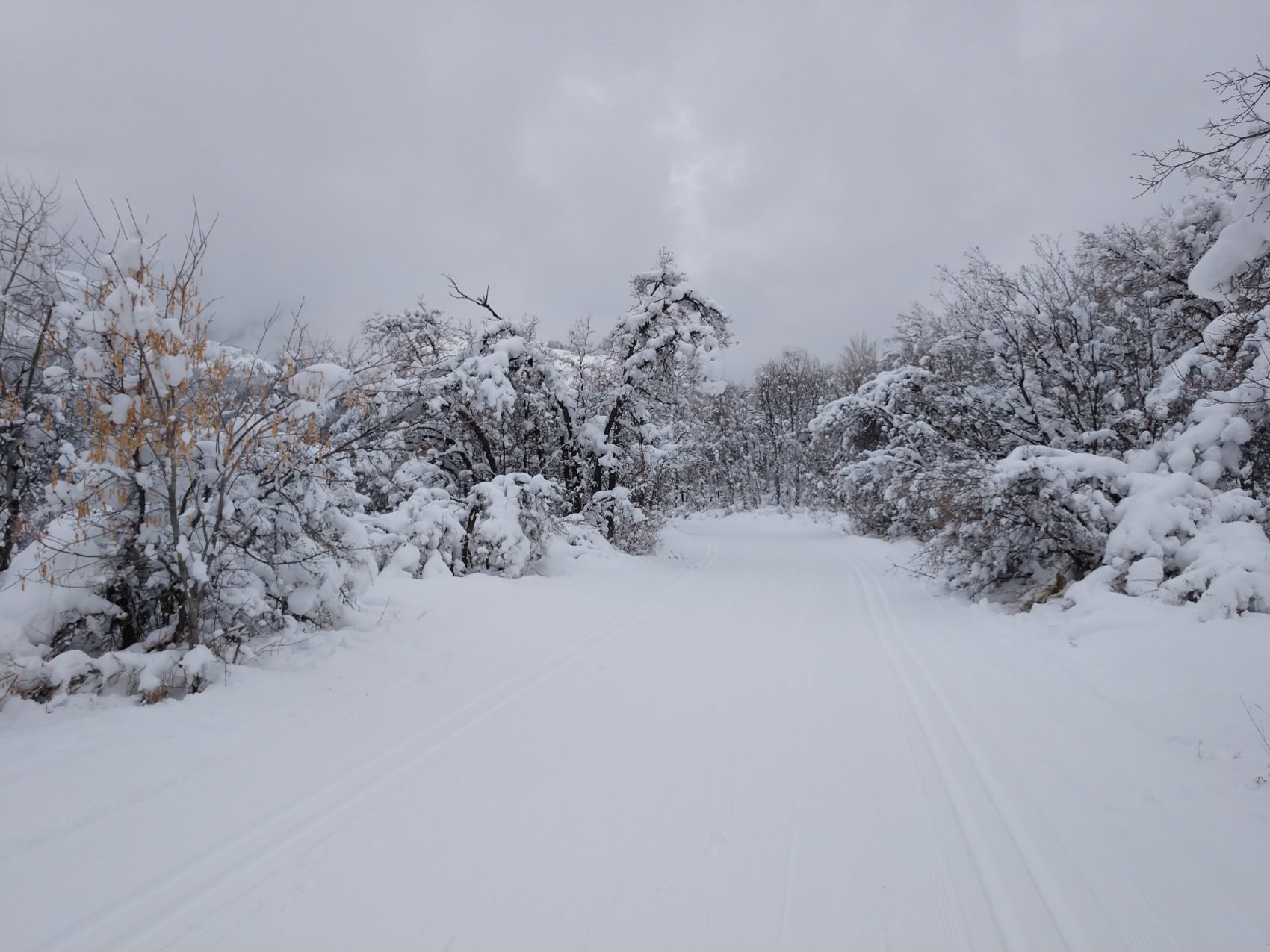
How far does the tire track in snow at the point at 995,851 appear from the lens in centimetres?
234

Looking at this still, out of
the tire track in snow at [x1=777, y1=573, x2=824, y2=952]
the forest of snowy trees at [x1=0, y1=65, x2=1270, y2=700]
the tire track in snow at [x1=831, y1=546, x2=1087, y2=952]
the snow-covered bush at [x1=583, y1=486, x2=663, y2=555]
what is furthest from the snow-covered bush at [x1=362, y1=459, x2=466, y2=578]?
the tire track in snow at [x1=831, y1=546, x2=1087, y2=952]

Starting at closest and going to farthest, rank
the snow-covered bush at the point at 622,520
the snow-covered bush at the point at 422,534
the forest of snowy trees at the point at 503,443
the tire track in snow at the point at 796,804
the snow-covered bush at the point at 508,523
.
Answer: the tire track in snow at the point at 796,804 < the forest of snowy trees at the point at 503,443 < the snow-covered bush at the point at 422,534 < the snow-covered bush at the point at 508,523 < the snow-covered bush at the point at 622,520

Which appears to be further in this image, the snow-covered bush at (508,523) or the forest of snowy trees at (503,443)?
A: the snow-covered bush at (508,523)

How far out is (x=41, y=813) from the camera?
9.36 feet

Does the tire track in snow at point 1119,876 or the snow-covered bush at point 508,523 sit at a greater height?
the snow-covered bush at point 508,523

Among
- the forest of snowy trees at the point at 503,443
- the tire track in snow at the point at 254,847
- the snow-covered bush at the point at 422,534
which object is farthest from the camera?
the snow-covered bush at the point at 422,534

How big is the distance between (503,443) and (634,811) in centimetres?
1079

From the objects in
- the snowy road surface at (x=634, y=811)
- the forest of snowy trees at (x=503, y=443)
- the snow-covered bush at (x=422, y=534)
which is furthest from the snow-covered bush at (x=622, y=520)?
the snowy road surface at (x=634, y=811)

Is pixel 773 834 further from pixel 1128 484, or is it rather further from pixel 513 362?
pixel 513 362

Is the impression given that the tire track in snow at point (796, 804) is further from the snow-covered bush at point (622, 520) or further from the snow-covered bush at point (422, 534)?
the snow-covered bush at point (622, 520)

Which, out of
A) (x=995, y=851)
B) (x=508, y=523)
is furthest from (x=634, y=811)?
(x=508, y=523)

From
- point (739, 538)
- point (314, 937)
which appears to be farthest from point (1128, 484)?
point (739, 538)

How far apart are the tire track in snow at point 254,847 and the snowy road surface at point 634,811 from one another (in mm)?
15

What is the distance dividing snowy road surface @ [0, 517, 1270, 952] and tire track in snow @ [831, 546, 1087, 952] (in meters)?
0.02
